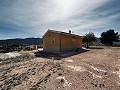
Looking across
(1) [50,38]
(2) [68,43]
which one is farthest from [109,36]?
(1) [50,38]

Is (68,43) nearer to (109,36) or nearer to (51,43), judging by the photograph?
(51,43)

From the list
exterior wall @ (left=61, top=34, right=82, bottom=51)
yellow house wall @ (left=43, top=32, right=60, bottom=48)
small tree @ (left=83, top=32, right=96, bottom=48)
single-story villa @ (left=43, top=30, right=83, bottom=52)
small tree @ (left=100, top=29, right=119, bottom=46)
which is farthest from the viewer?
small tree @ (left=100, top=29, right=119, bottom=46)

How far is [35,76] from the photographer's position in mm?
8328

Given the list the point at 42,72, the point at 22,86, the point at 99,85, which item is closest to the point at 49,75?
the point at 42,72

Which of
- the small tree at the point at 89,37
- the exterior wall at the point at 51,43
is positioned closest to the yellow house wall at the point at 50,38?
the exterior wall at the point at 51,43

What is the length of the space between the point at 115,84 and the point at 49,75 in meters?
4.10

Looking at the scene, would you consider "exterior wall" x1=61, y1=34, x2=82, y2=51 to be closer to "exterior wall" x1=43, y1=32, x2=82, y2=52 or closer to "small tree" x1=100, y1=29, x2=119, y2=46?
"exterior wall" x1=43, y1=32, x2=82, y2=52

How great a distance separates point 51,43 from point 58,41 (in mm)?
1966

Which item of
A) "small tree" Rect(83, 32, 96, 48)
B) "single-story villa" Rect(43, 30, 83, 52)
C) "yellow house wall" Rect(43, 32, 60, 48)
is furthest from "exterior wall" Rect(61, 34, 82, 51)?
"small tree" Rect(83, 32, 96, 48)

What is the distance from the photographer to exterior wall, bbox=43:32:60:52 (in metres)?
22.1

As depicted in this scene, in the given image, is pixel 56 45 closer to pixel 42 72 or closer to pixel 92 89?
pixel 42 72

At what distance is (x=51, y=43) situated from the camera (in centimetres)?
2325

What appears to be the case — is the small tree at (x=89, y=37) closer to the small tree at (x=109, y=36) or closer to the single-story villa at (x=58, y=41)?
the single-story villa at (x=58, y=41)

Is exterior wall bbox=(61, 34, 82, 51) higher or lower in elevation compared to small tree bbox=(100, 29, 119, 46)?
lower
